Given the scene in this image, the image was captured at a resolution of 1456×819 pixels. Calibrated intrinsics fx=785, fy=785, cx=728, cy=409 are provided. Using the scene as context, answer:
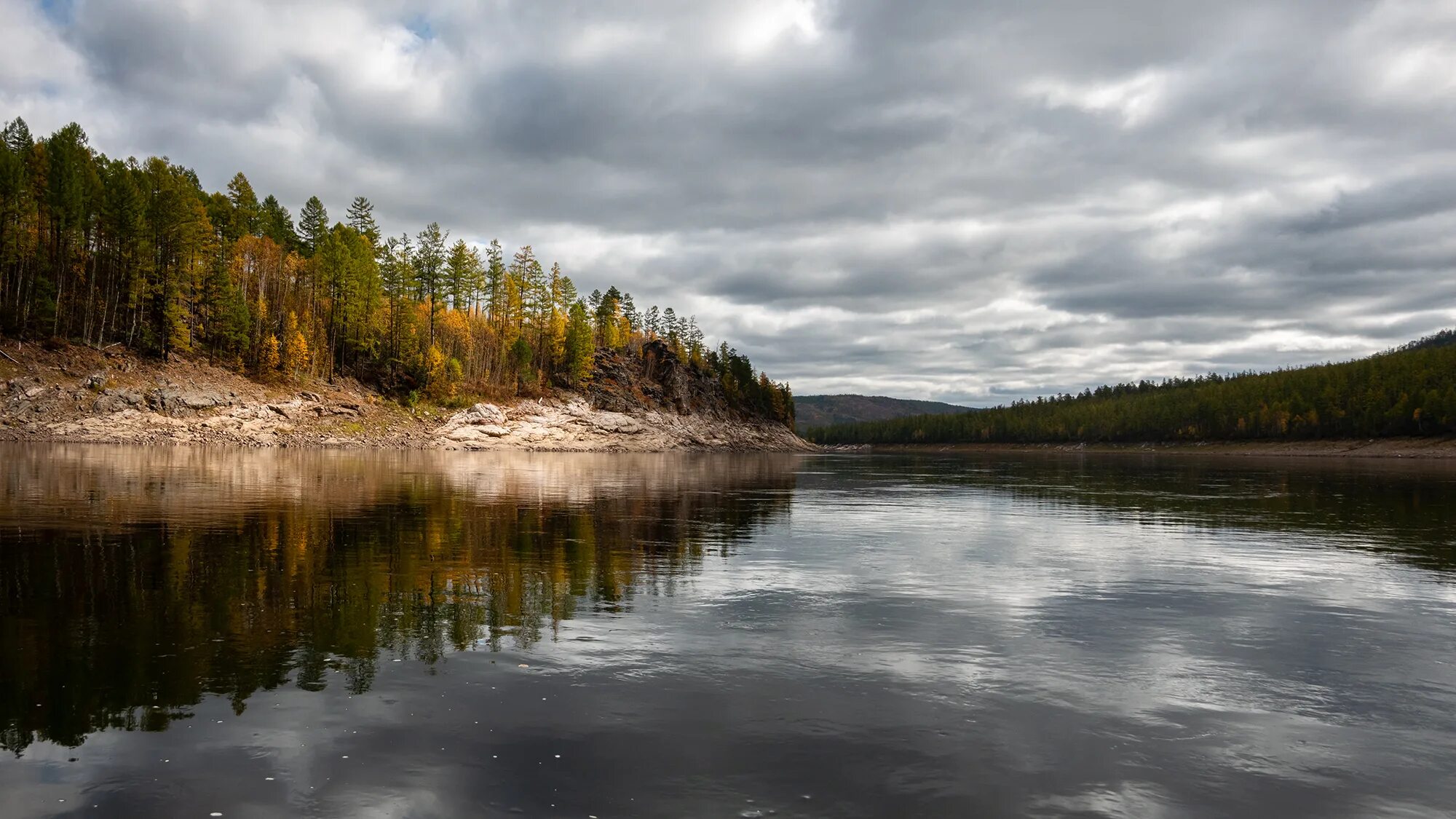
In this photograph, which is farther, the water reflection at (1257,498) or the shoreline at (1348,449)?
the shoreline at (1348,449)

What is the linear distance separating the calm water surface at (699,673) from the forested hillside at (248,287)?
7513 cm

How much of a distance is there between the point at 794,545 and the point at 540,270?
129 meters

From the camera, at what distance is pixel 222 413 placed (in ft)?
265

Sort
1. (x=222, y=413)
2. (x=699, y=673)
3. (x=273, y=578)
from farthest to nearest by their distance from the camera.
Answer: (x=222, y=413), (x=273, y=578), (x=699, y=673)

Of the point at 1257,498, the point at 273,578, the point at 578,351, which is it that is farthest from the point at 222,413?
the point at 1257,498

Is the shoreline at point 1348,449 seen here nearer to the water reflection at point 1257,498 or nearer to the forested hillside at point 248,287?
the water reflection at point 1257,498

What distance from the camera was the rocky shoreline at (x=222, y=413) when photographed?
70938 mm

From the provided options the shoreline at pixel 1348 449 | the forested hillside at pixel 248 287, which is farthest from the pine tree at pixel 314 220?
the shoreline at pixel 1348 449

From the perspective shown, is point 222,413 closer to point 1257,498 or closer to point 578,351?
point 578,351

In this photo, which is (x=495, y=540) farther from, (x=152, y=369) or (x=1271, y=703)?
(x=152, y=369)

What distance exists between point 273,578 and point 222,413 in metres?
78.0

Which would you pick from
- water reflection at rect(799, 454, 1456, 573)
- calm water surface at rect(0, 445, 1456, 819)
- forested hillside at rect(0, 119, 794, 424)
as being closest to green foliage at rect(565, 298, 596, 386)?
forested hillside at rect(0, 119, 794, 424)

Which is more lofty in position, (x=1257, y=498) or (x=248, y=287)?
(x=248, y=287)

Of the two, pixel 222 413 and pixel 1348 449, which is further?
pixel 1348 449
